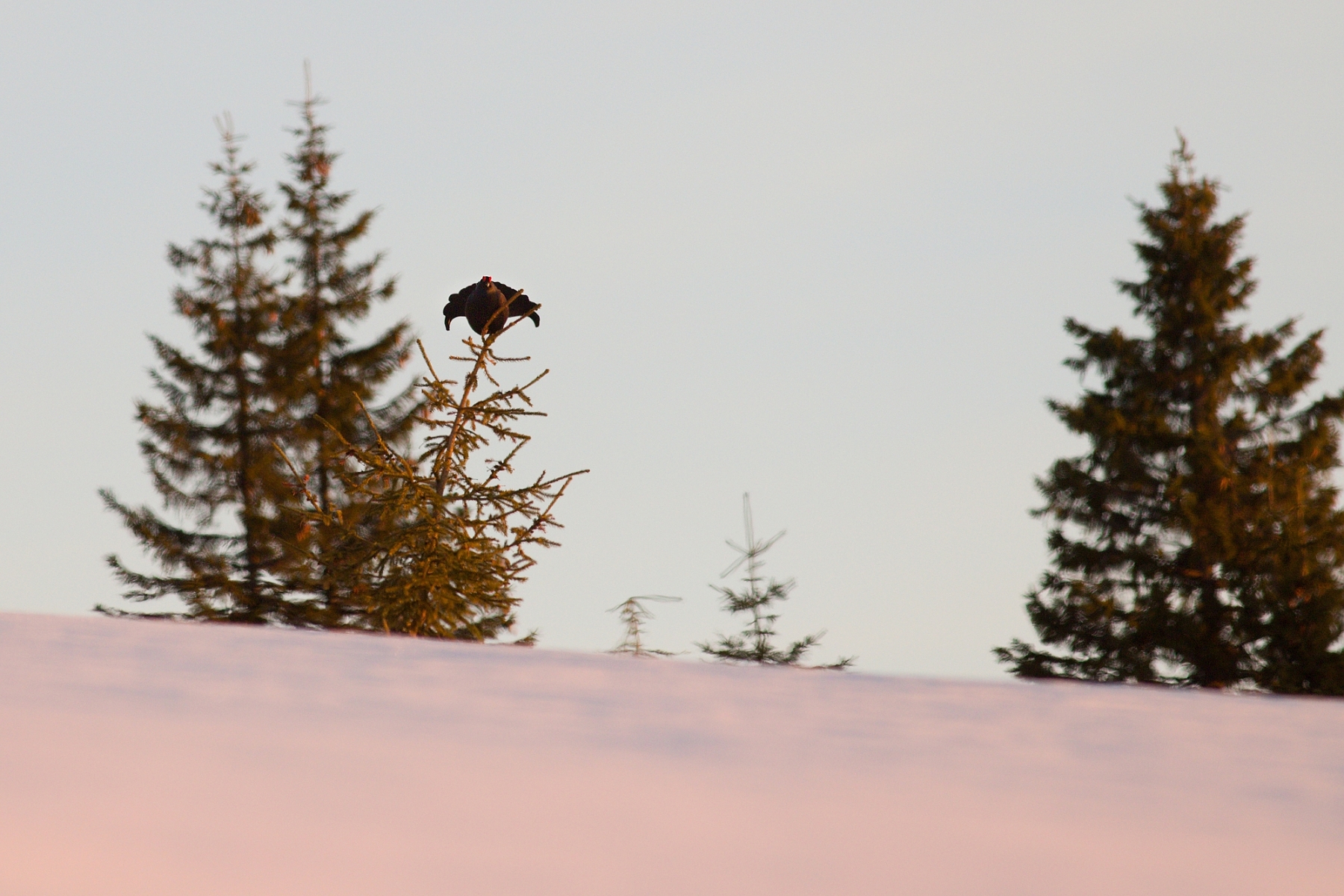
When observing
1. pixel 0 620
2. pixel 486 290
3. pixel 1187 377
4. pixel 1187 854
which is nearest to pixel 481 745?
pixel 1187 854

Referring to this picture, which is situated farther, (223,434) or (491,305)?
(223,434)

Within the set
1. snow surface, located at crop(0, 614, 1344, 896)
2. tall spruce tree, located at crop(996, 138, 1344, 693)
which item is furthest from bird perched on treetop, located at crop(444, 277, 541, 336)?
tall spruce tree, located at crop(996, 138, 1344, 693)

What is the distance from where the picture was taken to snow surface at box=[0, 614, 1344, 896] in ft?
3.14

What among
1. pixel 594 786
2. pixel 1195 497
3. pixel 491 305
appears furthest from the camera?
pixel 1195 497

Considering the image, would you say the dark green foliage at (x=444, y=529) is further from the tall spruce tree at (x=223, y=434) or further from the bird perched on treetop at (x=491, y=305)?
the tall spruce tree at (x=223, y=434)

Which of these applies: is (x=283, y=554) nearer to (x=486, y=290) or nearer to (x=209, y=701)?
→ (x=486, y=290)

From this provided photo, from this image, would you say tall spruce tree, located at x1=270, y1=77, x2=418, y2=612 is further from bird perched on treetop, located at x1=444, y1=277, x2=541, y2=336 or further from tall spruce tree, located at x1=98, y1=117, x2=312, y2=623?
bird perched on treetop, located at x1=444, y1=277, x2=541, y2=336

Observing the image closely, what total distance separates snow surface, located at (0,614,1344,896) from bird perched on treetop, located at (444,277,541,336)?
5.65m

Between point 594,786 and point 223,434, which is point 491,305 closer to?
point 594,786

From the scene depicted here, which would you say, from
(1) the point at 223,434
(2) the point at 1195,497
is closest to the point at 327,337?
(1) the point at 223,434

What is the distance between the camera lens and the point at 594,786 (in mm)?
1072

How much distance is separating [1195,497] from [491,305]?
15042mm

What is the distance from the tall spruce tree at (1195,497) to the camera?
61.1 ft

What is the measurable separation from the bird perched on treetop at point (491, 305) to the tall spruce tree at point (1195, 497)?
13783mm
